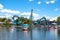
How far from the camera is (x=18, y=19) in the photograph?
2419 cm

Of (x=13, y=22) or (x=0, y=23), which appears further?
(x=13, y=22)

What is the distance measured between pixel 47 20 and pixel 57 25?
7.32ft

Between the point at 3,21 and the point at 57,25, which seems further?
the point at 57,25

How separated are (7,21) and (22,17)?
1.80m

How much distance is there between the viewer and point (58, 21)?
2406 cm

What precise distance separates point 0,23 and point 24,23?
2956 mm

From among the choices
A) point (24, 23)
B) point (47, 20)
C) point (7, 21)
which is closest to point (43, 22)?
point (47, 20)

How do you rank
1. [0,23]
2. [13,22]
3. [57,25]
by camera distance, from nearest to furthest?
1. [0,23]
2. [13,22]
3. [57,25]

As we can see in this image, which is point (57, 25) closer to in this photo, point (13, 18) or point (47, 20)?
point (47, 20)

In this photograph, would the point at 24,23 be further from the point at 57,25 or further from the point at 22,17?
the point at 57,25

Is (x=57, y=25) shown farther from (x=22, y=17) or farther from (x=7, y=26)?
(x=7, y=26)

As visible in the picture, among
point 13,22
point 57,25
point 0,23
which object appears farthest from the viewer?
point 57,25

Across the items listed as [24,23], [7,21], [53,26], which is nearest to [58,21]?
[53,26]

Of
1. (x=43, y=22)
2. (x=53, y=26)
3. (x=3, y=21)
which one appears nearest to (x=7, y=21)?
(x=3, y=21)
